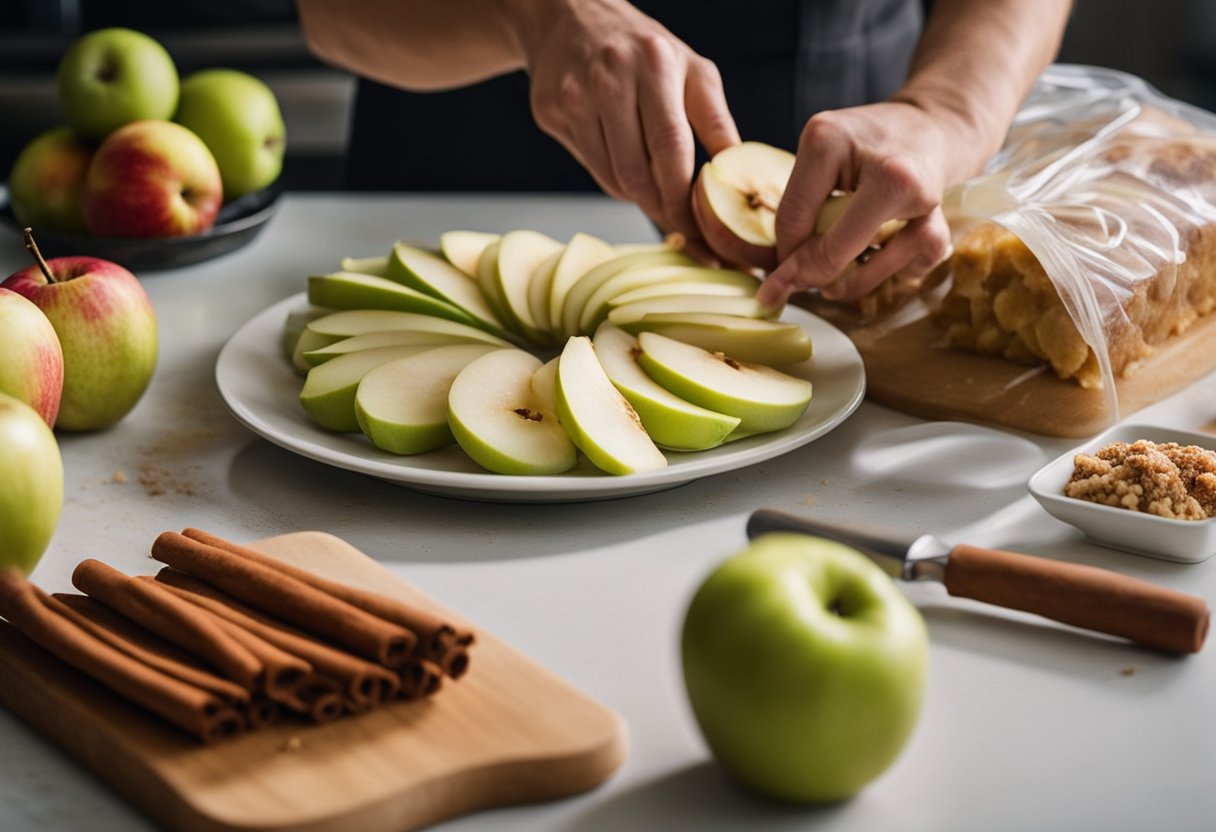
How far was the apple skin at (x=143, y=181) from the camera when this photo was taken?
64.5 inches

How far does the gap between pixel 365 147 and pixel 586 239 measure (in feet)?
2.73

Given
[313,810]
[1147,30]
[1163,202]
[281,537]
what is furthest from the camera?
[1147,30]

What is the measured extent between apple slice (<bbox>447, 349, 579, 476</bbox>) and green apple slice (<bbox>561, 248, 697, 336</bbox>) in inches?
6.3

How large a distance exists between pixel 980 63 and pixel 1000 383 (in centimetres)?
46

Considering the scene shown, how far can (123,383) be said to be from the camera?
122 cm

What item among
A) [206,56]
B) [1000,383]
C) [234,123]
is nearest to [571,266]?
[1000,383]

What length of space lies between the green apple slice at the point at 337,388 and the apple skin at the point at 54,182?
688 mm

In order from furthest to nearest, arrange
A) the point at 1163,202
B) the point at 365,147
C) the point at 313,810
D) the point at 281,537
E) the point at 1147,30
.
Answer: the point at 1147,30, the point at 365,147, the point at 1163,202, the point at 281,537, the point at 313,810

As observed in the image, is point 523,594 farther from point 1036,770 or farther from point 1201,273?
point 1201,273

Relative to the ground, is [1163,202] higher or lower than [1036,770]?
higher

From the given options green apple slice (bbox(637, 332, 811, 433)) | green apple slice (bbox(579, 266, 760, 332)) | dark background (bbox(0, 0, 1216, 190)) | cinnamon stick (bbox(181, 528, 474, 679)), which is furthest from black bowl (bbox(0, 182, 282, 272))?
dark background (bbox(0, 0, 1216, 190))

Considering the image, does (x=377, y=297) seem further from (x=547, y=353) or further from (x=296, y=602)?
(x=296, y=602)

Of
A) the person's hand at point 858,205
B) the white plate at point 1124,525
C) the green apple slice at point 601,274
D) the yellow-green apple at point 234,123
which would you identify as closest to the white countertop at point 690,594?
the white plate at point 1124,525

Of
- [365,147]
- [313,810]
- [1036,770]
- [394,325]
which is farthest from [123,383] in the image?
[365,147]
